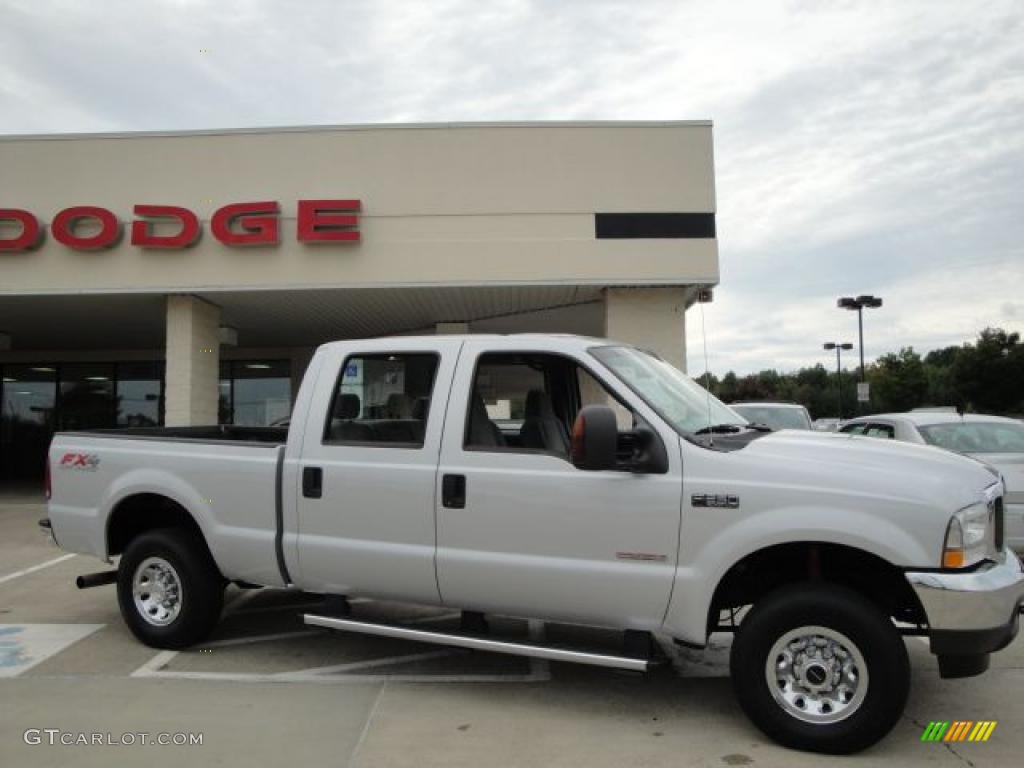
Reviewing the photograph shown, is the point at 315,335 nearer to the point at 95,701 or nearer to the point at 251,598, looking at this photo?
the point at 251,598

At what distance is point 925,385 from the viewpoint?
2788 inches

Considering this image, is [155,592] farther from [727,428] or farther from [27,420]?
[27,420]

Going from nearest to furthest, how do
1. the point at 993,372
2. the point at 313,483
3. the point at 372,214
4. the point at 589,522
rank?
the point at 589,522 → the point at 313,483 → the point at 372,214 → the point at 993,372

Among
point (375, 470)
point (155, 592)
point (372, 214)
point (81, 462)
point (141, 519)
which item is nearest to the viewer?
point (375, 470)

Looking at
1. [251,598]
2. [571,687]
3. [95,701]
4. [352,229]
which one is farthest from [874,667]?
[352,229]

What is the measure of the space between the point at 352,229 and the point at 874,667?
11.6 meters

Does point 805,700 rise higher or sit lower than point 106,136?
lower

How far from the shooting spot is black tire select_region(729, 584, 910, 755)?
150 inches

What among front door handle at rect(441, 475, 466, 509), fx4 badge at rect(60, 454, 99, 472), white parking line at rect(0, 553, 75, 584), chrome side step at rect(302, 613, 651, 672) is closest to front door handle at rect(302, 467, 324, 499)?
chrome side step at rect(302, 613, 651, 672)

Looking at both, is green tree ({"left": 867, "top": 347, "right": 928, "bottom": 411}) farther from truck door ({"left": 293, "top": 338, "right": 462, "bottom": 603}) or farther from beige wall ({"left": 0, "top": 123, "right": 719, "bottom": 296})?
truck door ({"left": 293, "top": 338, "right": 462, "bottom": 603})

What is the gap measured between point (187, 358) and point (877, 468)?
42.8 ft

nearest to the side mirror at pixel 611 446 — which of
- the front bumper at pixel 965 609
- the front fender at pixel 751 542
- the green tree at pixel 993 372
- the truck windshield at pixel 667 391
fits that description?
the truck windshield at pixel 667 391

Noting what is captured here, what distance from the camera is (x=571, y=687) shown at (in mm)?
4977

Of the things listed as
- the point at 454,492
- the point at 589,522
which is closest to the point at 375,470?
the point at 454,492
